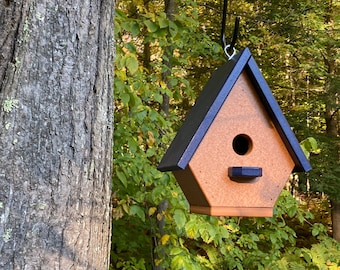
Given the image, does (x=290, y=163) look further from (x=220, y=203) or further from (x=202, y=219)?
(x=202, y=219)

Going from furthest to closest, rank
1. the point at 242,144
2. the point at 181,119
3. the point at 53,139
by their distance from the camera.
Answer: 1. the point at 181,119
2. the point at 242,144
3. the point at 53,139

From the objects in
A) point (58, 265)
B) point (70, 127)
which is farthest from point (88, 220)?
point (70, 127)

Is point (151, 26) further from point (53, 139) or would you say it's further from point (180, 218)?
point (53, 139)

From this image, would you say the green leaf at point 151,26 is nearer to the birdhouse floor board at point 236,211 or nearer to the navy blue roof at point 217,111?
the navy blue roof at point 217,111

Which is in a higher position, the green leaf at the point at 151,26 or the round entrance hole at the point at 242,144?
the green leaf at the point at 151,26

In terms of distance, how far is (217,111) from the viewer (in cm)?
121

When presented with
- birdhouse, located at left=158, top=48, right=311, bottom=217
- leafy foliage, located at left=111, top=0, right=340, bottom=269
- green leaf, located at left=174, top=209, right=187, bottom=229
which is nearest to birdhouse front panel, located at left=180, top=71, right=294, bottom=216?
birdhouse, located at left=158, top=48, right=311, bottom=217

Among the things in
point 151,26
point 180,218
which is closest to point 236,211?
point 180,218

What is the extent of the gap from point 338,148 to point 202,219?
357 cm

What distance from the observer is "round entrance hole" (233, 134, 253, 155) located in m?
1.30

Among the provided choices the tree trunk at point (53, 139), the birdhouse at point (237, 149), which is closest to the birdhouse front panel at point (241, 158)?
the birdhouse at point (237, 149)

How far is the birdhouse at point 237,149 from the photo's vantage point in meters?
1.21

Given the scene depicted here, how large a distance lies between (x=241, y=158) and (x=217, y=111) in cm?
16

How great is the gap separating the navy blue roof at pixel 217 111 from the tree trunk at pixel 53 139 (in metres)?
0.23
